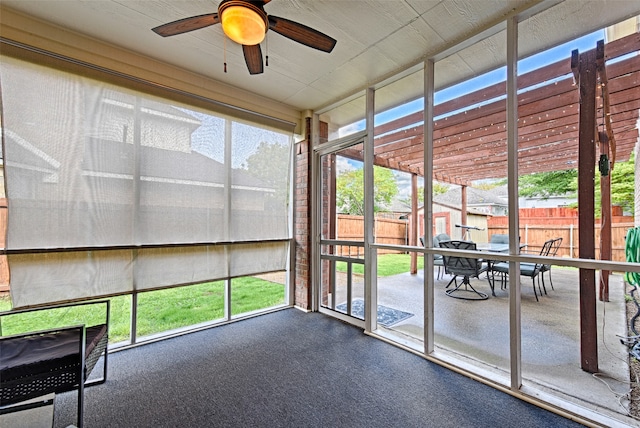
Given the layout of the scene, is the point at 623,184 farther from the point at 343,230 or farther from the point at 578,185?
the point at 343,230

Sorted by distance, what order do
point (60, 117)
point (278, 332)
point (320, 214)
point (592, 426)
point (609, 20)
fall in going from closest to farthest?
point (592, 426) → point (609, 20) → point (60, 117) → point (278, 332) → point (320, 214)

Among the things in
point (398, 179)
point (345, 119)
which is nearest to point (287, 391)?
point (398, 179)

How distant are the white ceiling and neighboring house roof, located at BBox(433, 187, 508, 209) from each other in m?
1.11

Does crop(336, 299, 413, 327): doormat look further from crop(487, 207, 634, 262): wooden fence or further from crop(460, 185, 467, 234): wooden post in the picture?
crop(487, 207, 634, 262): wooden fence

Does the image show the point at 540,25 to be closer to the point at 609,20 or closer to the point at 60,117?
the point at 609,20

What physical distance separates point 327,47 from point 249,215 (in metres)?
2.10

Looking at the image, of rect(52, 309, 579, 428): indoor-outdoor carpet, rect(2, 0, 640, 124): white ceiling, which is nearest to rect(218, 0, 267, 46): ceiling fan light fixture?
rect(2, 0, 640, 124): white ceiling

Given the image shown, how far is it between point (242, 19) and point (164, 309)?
2852mm

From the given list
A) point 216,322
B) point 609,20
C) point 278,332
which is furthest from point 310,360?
point 609,20

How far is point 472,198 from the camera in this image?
2367mm

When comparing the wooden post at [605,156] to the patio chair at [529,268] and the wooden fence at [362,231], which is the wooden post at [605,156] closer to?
the patio chair at [529,268]

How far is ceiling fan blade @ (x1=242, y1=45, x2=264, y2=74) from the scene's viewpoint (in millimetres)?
1808

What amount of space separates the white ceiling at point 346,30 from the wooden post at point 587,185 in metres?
0.31

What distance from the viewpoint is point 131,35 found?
227 cm
